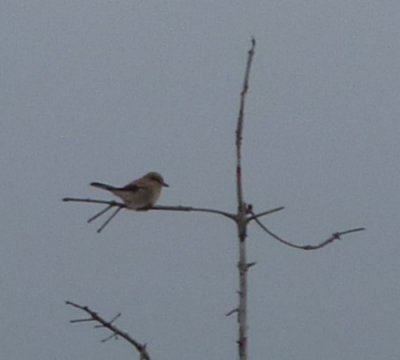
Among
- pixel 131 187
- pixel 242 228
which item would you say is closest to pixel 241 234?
pixel 242 228

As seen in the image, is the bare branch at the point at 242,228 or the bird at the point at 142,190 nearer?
the bare branch at the point at 242,228

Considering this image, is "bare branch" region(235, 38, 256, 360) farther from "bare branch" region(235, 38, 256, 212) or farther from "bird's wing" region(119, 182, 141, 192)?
"bird's wing" region(119, 182, 141, 192)

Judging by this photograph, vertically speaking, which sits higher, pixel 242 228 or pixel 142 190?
pixel 142 190

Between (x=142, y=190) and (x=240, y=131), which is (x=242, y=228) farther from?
(x=142, y=190)

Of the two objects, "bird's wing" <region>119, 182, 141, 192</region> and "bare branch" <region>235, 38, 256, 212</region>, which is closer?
"bare branch" <region>235, 38, 256, 212</region>

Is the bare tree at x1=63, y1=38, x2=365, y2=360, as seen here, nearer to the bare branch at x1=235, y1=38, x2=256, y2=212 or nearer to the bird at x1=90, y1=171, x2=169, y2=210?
the bare branch at x1=235, y1=38, x2=256, y2=212

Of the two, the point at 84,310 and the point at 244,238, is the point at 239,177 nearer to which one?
the point at 244,238

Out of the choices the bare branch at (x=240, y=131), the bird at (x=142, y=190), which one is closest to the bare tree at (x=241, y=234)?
the bare branch at (x=240, y=131)

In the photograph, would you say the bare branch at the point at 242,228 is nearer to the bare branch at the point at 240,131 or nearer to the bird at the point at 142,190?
the bare branch at the point at 240,131

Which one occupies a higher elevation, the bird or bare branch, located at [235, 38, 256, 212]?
the bird

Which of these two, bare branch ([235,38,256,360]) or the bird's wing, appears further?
the bird's wing

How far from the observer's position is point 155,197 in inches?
221

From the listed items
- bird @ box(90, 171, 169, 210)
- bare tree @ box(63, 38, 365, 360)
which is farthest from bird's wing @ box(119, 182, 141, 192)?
bare tree @ box(63, 38, 365, 360)

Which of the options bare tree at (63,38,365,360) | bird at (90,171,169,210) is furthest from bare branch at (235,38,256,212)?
bird at (90,171,169,210)
